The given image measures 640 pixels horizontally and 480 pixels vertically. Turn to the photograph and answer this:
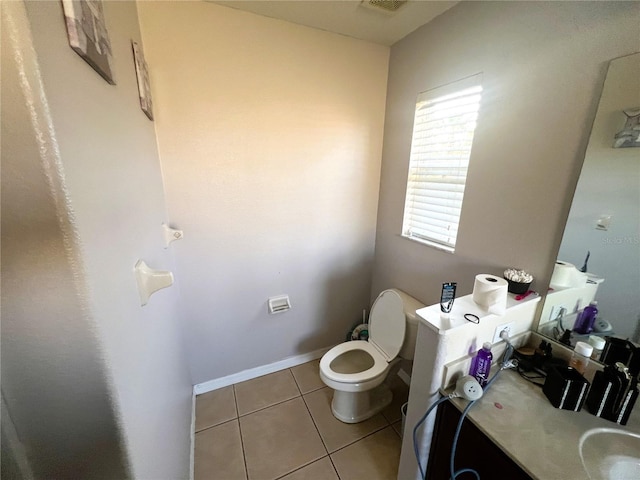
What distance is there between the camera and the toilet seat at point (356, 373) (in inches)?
57.2

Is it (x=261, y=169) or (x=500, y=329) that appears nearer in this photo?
(x=500, y=329)

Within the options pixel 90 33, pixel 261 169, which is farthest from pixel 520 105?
pixel 90 33

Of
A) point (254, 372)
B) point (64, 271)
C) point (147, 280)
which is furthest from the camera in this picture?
point (254, 372)

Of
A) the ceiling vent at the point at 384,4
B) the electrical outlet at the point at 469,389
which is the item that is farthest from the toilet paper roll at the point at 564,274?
the ceiling vent at the point at 384,4

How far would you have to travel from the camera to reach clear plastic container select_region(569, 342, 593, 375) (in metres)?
0.95

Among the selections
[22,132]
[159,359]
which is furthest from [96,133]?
[159,359]

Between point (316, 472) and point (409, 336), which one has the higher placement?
point (409, 336)

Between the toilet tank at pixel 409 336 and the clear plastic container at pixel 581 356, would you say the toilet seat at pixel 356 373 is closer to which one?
the toilet tank at pixel 409 336

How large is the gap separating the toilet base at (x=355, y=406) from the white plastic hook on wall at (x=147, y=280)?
4.42 feet

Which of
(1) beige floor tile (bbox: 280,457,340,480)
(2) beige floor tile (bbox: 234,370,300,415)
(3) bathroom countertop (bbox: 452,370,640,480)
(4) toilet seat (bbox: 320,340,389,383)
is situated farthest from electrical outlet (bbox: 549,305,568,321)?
(2) beige floor tile (bbox: 234,370,300,415)

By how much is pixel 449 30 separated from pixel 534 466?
1974 mm

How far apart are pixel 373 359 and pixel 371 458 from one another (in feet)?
1.71

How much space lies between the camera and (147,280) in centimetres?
76

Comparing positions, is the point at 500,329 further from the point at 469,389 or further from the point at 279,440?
the point at 279,440
